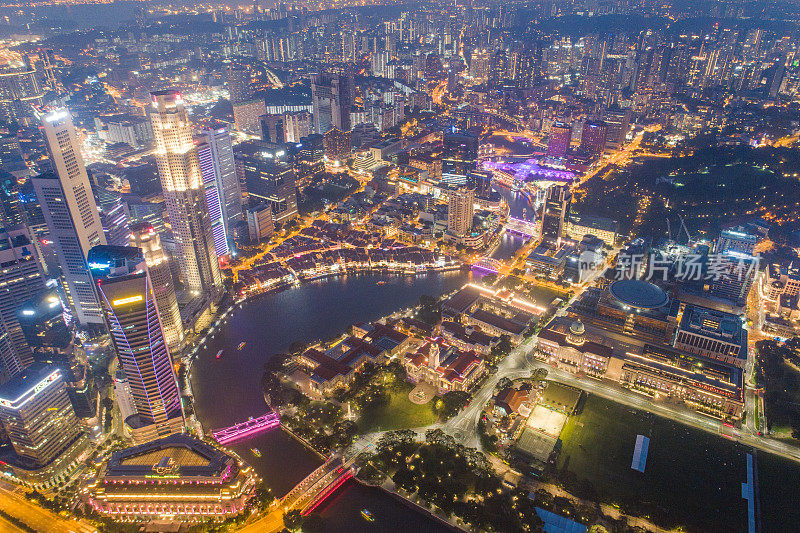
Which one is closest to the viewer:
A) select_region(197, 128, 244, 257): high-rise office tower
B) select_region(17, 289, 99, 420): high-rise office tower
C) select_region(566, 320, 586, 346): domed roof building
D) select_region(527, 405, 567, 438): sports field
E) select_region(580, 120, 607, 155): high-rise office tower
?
select_region(527, 405, 567, 438): sports field

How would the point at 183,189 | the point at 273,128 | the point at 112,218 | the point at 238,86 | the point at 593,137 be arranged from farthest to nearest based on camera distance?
the point at 238,86
the point at 273,128
the point at 593,137
the point at 112,218
the point at 183,189

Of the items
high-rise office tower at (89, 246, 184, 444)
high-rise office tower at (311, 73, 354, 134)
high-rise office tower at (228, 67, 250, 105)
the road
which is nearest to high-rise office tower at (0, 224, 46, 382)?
the road

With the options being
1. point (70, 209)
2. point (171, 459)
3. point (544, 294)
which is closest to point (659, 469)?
point (544, 294)

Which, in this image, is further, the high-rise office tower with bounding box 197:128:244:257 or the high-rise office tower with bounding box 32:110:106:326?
the high-rise office tower with bounding box 197:128:244:257

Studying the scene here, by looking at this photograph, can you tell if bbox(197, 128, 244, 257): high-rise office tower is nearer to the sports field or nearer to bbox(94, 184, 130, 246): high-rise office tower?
bbox(94, 184, 130, 246): high-rise office tower

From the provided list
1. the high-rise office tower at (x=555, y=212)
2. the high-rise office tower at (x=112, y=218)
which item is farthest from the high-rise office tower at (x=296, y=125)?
the high-rise office tower at (x=555, y=212)

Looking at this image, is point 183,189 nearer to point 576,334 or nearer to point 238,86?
point 576,334
